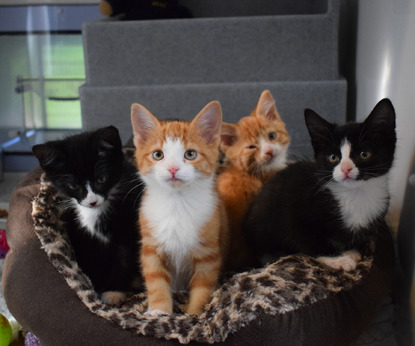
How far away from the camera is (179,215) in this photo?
53.3 inches

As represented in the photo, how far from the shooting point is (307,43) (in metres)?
2.49

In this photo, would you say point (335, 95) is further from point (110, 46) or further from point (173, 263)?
point (173, 263)

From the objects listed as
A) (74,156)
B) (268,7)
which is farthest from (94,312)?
(268,7)

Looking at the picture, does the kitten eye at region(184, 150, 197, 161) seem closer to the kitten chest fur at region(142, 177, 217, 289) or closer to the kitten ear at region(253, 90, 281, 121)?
the kitten chest fur at region(142, 177, 217, 289)

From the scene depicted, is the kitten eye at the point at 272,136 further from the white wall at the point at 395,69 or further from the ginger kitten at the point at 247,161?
the white wall at the point at 395,69

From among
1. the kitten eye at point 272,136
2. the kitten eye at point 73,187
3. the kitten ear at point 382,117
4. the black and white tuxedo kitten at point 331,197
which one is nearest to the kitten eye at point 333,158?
the black and white tuxedo kitten at point 331,197

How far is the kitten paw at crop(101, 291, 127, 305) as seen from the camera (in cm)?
148

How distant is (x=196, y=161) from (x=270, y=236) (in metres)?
0.41

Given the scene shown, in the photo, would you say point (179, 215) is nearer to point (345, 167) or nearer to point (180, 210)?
point (180, 210)

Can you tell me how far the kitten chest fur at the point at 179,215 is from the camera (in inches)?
53.2

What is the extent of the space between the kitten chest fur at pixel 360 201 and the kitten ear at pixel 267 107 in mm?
445

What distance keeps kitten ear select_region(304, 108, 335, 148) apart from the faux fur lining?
35cm

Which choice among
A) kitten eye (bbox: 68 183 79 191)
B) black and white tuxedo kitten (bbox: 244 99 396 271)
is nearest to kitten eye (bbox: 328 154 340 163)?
black and white tuxedo kitten (bbox: 244 99 396 271)

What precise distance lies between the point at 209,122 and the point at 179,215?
27 centimetres
